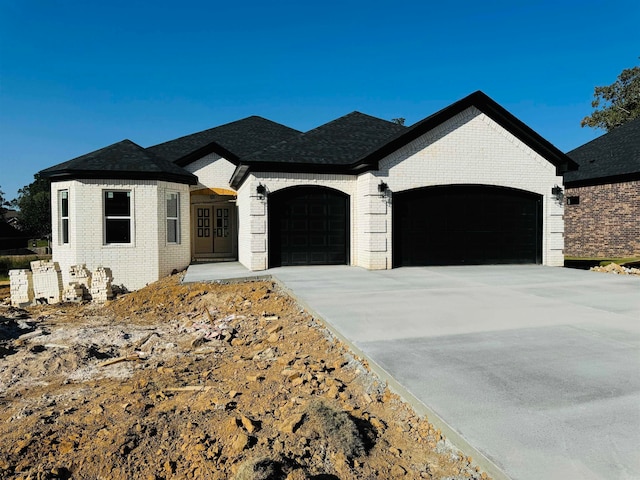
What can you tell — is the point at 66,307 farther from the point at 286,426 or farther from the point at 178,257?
the point at 286,426

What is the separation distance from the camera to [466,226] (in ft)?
46.1

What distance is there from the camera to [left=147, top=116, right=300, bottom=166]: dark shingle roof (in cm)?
1789

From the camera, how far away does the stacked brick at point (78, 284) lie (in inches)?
521

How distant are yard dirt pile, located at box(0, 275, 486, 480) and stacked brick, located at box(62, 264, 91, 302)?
5695 mm

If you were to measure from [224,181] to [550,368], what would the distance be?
51.0 feet

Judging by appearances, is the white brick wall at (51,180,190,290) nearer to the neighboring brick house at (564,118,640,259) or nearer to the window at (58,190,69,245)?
the window at (58,190,69,245)

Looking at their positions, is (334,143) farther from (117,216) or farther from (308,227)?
(117,216)

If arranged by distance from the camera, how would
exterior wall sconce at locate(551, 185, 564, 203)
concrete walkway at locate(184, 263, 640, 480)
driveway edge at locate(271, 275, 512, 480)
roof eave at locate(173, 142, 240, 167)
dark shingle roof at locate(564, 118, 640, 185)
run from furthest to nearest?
dark shingle roof at locate(564, 118, 640, 185) < roof eave at locate(173, 142, 240, 167) < exterior wall sconce at locate(551, 185, 564, 203) < concrete walkway at locate(184, 263, 640, 480) < driveway edge at locate(271, 275, 512, 480)

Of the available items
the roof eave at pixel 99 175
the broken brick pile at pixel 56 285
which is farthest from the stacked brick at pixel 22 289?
the roof eave at pixel 99 175

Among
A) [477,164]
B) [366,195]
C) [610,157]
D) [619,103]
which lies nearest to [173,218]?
[366,195]

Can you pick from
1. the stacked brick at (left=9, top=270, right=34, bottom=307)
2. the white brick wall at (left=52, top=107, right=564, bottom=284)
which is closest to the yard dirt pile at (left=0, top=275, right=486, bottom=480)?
the white brick wall at (left=52, top=107, right=564, bottom=284)

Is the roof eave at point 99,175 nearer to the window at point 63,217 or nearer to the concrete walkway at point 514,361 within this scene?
the window at point 63,217

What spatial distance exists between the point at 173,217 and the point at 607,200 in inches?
768

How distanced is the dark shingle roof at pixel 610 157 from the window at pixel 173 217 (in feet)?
62.5
